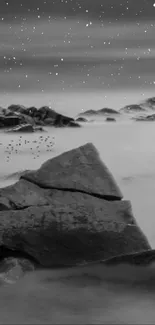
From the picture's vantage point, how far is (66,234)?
779 centimetres

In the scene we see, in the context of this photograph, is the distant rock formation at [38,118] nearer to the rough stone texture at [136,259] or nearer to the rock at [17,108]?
the rock at [17,108]

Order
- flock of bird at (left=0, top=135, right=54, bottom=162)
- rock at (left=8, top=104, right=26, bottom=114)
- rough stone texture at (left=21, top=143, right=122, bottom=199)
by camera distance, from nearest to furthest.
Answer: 1. rough stone texture at (left=21, top=143, right=122, bottom=199)
2. flock of bird at (left=0, top=135, right=54, bottom=162)
3. rock at (left=8, top=104, right=26, bottom=114)

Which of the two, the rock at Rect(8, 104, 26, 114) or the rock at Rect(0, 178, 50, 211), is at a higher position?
the rock at Rect(0, 178, 50, 211)

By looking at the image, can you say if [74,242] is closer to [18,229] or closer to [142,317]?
[18,229]

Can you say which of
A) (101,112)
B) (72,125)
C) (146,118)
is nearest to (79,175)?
(72,125)

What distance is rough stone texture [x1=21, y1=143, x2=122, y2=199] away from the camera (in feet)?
28.0

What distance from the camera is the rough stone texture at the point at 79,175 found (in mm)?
8539

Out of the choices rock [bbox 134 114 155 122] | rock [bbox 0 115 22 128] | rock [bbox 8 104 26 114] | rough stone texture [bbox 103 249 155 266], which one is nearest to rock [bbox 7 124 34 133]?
rock [bbox 0 115 22 128]

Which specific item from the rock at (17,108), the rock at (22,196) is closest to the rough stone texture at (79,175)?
the rock at (22,196)

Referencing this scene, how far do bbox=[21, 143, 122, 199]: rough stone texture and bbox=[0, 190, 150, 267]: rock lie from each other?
0.57m

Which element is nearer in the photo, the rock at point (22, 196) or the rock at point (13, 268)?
the rock at point (13, 268)

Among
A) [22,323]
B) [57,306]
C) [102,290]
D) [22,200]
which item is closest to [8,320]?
[22,323]

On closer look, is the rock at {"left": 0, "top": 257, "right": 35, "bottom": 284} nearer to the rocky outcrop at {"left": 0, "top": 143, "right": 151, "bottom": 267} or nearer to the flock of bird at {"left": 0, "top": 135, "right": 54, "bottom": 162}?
the rocky outcrop at {"left": 0, "top": 143, "right": 151, "bottom": 267}

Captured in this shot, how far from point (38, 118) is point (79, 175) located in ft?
101
